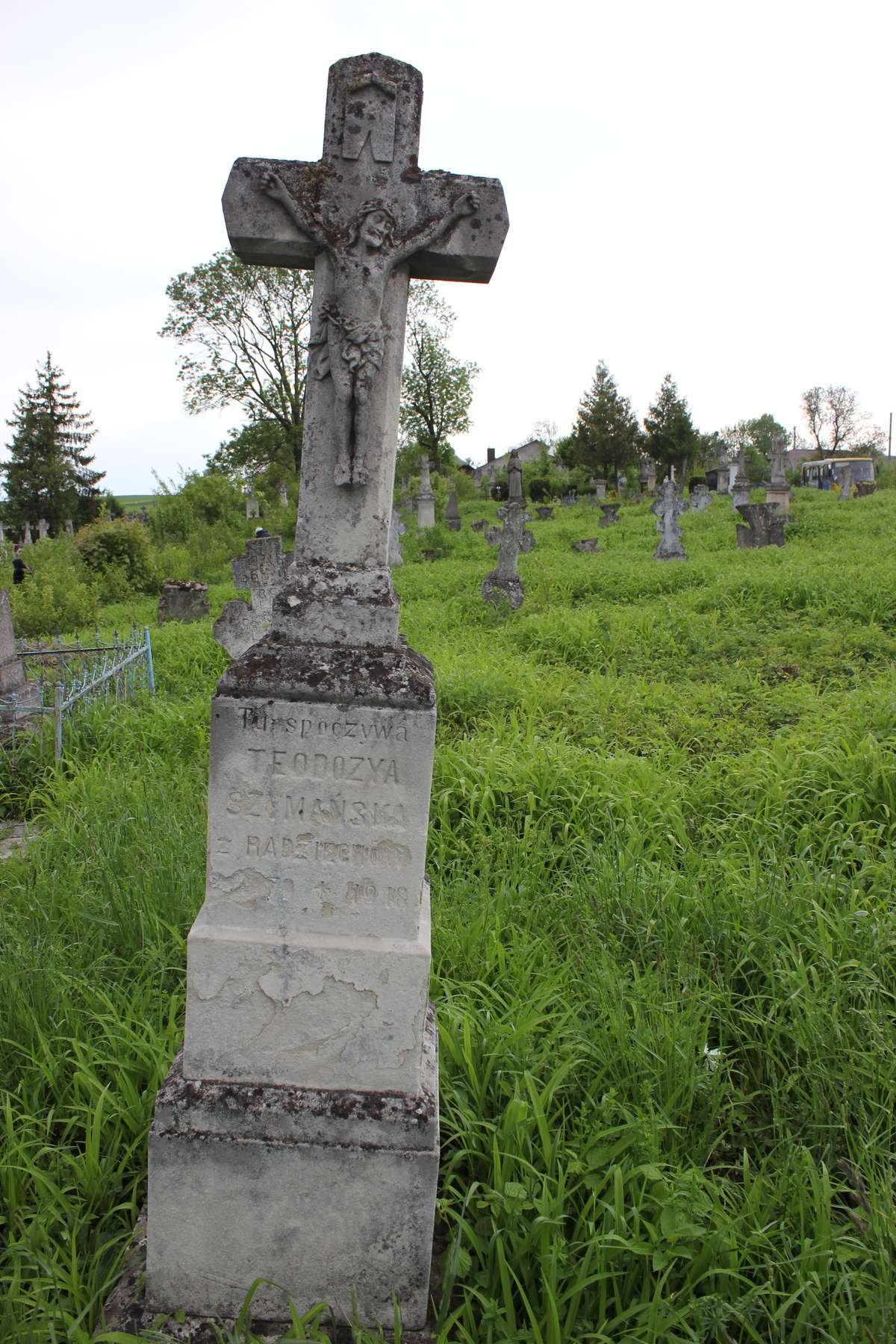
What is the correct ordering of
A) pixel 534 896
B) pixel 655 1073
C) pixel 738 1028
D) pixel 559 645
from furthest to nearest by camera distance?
1. pixel 559 645
2. pixel 534 896
3. pixel 738 1028
4. pixel 655 1073

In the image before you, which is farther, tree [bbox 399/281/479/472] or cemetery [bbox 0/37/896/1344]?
tree [bbox 399/281/479/472]

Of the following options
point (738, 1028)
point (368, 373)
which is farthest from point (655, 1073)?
point (368, 373)

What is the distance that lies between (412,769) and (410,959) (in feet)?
1.70

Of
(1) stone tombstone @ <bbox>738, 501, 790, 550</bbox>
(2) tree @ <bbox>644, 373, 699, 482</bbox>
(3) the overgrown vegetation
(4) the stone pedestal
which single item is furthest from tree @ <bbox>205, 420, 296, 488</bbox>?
(4) the stone pedestal

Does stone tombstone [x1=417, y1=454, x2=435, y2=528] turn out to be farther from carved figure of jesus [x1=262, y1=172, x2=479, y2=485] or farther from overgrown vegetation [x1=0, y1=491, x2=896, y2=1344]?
carved figure of jesus [x1=262, y1=172, x2=479, y2=485]

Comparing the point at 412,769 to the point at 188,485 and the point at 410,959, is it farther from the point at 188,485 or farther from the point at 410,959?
the point at 188,485

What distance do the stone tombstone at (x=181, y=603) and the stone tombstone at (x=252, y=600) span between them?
130 inches

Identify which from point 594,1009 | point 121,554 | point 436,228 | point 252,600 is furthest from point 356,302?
point 121,554

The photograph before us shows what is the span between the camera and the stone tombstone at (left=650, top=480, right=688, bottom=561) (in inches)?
555

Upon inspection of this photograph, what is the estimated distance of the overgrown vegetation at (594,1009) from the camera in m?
1.96

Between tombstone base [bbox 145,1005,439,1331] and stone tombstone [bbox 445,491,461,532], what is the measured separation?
21.0 meters

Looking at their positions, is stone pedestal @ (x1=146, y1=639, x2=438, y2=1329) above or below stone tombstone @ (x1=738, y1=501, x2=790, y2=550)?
below

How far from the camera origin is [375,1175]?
206 cm

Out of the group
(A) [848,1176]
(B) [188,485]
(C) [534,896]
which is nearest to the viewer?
(A) [848,1176]
